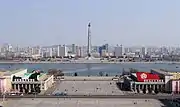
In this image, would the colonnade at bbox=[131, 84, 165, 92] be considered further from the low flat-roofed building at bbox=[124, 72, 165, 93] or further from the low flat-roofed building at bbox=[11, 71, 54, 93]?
the low flat-roofed building at bbox=[11, 71, 54, 93]

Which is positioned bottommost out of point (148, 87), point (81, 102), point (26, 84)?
point (81, 102)

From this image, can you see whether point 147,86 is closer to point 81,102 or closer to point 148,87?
point 148,87

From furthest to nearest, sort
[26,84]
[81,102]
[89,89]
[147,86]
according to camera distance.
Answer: [89,89]
[26,84]
[147,86]
[81,102]

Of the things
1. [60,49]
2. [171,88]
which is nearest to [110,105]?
[171,88]

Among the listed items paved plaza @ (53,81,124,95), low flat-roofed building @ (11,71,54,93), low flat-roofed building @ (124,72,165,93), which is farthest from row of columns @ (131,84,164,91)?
low flat-roofed building @ (11,71,54,93)

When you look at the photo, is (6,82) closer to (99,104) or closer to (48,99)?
(48,99)

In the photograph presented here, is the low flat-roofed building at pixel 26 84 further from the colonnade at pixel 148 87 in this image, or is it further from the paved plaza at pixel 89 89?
the colonnade at pixel 148 87

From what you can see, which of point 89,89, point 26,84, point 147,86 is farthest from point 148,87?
point 26,84

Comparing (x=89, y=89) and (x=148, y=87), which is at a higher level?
(x=148, y=87)

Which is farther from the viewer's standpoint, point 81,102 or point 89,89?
point 89,89
